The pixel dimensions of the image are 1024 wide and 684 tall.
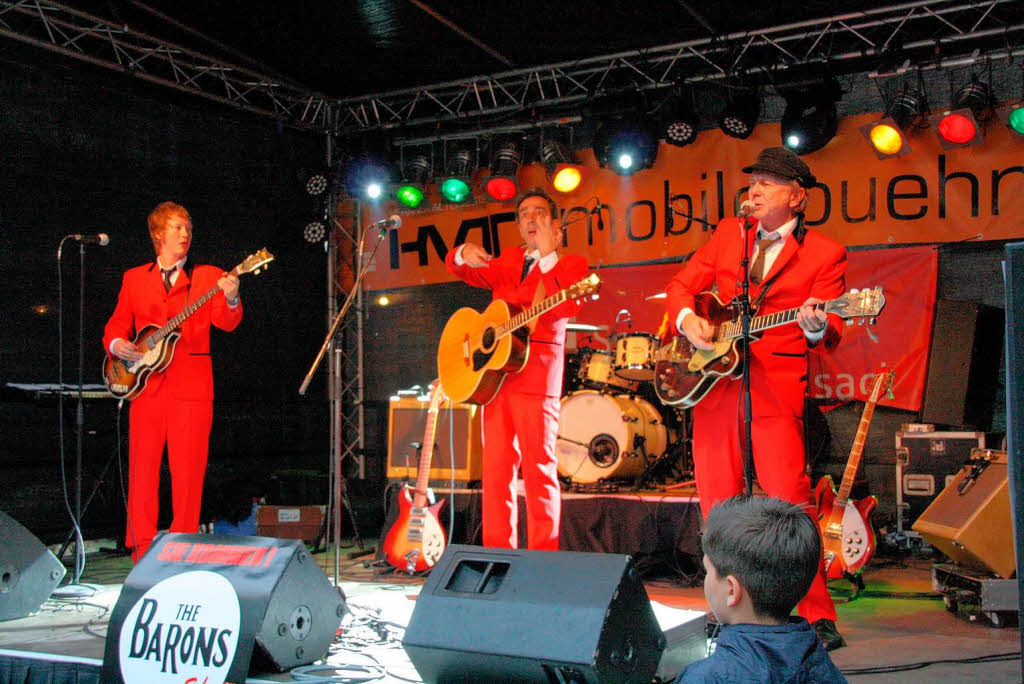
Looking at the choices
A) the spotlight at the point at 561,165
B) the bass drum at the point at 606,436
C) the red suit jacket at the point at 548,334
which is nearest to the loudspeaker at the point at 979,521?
the bass drum at the point at 606,436

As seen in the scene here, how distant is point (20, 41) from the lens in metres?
7.52

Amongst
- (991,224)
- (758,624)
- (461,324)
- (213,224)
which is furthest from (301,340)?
(758,624)

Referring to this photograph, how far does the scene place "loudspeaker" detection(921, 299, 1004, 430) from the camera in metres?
7.32

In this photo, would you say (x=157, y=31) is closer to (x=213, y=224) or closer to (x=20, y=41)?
(x=20, y=41)

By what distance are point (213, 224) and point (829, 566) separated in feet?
20.7

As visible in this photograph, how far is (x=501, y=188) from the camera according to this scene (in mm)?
9062

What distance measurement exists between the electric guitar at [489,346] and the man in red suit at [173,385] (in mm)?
1379

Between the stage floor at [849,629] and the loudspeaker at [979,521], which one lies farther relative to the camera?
the loudspeaker at [979,521]

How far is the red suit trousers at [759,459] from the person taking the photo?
426 cm

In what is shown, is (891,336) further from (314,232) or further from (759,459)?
(314,232)

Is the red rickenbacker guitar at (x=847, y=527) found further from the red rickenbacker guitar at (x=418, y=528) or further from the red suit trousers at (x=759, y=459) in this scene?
the red rickenbacker guitar at (x=418, y=528)

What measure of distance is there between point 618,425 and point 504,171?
2973 millimetres

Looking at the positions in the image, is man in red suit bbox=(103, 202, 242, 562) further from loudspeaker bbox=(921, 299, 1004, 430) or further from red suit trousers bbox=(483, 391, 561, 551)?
loudspeaker bbox=(921, 299, 1004, 430)

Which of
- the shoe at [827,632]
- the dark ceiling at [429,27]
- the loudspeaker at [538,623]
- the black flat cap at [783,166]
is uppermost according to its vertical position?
the dark ceiling at [429,27]
